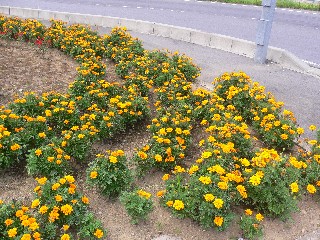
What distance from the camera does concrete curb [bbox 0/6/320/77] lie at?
388 inches

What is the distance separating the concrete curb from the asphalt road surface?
1.22 m

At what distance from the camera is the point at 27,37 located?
10672mm

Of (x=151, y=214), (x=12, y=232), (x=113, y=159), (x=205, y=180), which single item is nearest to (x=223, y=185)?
(x=205, y=180)

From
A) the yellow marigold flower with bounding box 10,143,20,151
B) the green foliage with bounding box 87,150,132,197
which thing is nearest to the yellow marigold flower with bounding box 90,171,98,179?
the green foliage with bounding box 87,150,132,197

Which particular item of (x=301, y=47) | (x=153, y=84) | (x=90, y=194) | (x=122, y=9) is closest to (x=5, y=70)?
(x=153, y=84)

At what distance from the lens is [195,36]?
466 inches

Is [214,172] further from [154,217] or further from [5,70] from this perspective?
[5,70]

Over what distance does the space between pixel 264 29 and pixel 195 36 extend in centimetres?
270

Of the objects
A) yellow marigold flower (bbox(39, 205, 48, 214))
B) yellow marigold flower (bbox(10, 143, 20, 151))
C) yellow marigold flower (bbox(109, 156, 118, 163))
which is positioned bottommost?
yellow marigold flower (bbox(39, 205, 48, 214))

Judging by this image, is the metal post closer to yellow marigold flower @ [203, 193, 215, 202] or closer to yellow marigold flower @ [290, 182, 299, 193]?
yellow marigold flower @ [290, 182, 299, 193]

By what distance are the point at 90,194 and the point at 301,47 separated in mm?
9317

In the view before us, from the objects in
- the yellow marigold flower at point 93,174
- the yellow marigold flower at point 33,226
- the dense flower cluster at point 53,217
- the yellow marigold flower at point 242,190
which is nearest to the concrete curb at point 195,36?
the yellow marigold flower at point 242,190

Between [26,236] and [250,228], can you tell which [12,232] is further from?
[250,228]

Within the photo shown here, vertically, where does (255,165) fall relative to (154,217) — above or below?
above
